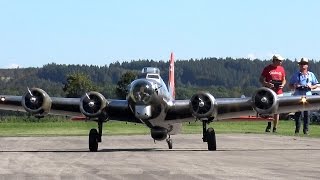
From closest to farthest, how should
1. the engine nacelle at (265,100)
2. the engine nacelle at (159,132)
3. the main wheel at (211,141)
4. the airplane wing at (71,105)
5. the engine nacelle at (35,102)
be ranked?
1. the engine nacelle at (265,100)
2. the main wheel at (211,141)
3. the airplane wing at (71,105)
4. the engine nacelle at (35,102)
5. the engine nacelle at (159,132)

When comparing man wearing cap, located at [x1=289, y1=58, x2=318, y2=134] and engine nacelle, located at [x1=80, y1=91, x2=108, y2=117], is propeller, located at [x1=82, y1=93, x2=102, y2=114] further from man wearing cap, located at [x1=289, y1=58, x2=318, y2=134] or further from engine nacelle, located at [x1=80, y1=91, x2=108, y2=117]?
man wearing cap, located at [x1=289, y1=58, x2=318, y2=134]

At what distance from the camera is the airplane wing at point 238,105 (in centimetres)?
2562

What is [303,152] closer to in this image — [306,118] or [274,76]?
[274,76]

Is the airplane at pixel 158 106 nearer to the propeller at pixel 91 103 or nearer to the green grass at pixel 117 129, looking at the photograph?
the propeller at pixel 91 103

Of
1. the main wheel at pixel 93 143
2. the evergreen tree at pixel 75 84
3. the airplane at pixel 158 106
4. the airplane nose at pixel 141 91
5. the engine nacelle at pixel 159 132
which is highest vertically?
the airplane nose at pixel 141 91

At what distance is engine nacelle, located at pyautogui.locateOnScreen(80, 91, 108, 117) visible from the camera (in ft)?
86.0

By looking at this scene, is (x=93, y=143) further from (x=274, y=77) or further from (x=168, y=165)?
(x=274, y=77)

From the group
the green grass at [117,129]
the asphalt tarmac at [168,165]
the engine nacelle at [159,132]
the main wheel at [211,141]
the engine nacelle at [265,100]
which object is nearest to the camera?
the asphalt tarmac at [168,165]

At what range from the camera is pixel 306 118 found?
3419cm

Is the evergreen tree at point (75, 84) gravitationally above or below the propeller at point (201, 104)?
below

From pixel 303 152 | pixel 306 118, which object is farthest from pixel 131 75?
pixel 303 152

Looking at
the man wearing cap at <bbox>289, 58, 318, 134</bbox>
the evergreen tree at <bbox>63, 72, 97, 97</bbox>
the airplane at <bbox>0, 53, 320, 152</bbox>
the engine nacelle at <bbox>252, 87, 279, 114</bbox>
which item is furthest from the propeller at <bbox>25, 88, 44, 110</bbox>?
the evergreen tree at <bbox>63, 72, 97, 97</bbox>

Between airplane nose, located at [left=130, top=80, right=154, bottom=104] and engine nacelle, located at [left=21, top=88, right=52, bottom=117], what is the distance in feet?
10.5

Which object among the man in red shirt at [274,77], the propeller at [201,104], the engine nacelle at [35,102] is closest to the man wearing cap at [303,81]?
the man in red shirt at [274,77]
